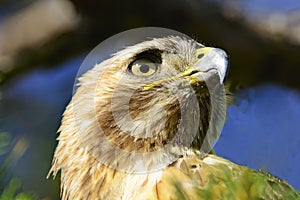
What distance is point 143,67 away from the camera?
1.50m

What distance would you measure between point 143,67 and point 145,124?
Answer: 0.50 feet

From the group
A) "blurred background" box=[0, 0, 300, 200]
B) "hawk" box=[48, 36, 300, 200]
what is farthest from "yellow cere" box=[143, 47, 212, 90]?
"blurred background" box=[0, 0, 300, 200]

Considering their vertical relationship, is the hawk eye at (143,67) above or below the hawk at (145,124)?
above

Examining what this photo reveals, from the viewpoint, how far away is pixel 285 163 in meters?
0.89

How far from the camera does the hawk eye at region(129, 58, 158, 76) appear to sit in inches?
57.5

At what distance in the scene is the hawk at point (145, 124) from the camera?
1.36m

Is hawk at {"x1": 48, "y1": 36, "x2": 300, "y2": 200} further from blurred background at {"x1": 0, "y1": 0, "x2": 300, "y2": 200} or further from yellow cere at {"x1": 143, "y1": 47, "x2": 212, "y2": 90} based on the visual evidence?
blurred background at {"x1": 0, "y1": 0, "x2": 300, "y2": 200}

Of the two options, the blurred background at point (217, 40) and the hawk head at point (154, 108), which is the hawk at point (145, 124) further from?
the blurred background at point (217, 40)

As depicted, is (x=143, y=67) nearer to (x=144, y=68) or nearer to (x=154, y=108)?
(x=144, y=68)

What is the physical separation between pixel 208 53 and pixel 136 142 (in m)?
0.28

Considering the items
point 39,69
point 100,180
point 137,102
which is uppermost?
point 39,69

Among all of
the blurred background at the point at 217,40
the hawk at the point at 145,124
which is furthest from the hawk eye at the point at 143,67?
the blurred background at the point at 217,40

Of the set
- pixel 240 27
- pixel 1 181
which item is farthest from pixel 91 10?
pixel 1 181

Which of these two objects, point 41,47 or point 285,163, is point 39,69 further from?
point 285,163
